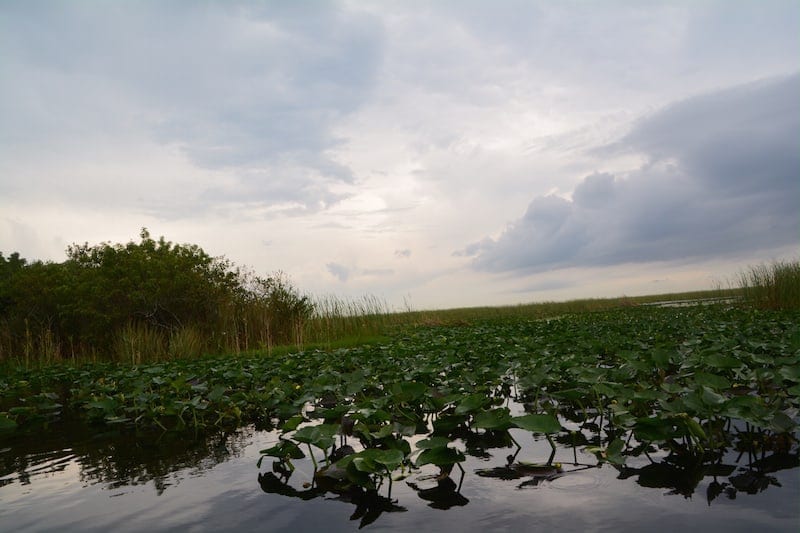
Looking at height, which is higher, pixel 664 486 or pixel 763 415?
pixel 763 415

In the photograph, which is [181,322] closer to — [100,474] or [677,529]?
[100,474]

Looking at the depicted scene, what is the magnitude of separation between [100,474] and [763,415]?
4.14 m

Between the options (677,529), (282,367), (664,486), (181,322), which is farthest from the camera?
(181,322)

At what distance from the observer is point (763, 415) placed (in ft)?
8.86

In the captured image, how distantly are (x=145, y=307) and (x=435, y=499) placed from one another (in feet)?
47.4

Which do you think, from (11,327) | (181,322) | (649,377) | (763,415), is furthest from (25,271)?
(763,415)

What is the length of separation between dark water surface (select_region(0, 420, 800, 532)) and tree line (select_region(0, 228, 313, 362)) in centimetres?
985

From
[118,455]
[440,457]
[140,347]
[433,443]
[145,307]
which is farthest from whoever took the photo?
[145,307]

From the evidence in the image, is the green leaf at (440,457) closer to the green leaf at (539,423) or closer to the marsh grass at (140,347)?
the green leaf at (539,423)

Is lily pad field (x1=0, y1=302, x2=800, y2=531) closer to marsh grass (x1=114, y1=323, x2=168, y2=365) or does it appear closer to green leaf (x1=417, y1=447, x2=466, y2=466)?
green leaf (x1=417, y1=447, x2=466, y2=466)

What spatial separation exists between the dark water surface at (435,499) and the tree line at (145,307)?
32.3 ft

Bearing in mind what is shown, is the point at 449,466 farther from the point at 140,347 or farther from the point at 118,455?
the point at 140,347

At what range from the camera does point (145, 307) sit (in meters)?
14.8

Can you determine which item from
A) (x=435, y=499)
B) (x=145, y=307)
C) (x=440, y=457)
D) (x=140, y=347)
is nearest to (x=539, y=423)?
(x=440, y=457)
